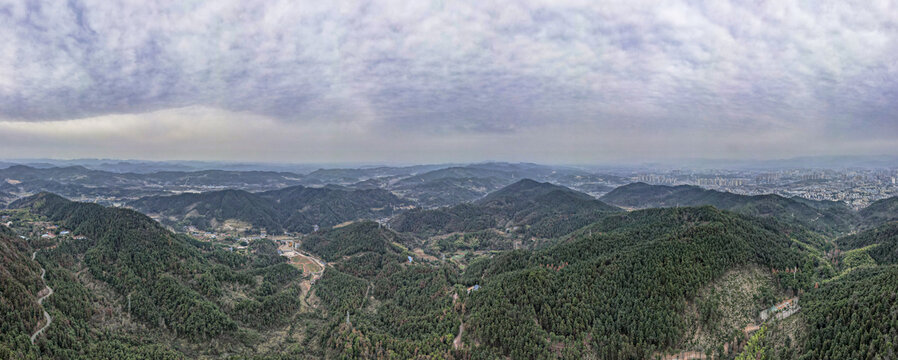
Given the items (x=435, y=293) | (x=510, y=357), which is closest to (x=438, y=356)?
(x=510, y=357)

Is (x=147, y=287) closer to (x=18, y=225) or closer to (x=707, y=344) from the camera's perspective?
(x=18, y=225)

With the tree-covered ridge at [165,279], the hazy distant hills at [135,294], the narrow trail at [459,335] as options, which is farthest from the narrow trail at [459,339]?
the tree-covered ridge at [165,279]

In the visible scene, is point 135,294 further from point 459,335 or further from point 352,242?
point 352,242

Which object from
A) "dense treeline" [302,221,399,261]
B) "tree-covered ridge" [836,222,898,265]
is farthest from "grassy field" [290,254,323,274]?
"tree-covered ridge" [836,222,898,265]

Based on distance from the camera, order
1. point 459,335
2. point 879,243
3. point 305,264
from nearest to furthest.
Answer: point 459,335 → point 879,243 → point 305,264

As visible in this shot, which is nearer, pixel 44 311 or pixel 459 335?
pixel 44 311

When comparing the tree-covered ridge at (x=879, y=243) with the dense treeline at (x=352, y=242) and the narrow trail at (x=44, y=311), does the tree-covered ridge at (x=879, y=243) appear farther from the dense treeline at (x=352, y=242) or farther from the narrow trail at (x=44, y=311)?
the narrow trail at (x=44, y=311)

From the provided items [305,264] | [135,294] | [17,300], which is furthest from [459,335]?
[305,264]
